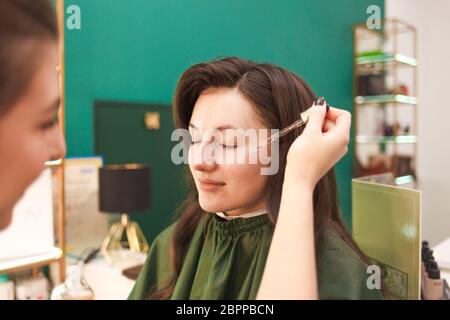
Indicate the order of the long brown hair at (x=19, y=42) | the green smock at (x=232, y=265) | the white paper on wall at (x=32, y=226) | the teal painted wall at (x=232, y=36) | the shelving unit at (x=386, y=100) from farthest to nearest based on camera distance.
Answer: the white paper on wall at (x=32, y=226)
the shelving unit at (x=386, y=100)
the teal painted wall at (x=232, y=36)
the green smock at (x=232, y=265)
the long brown hair at (x=19, y=42)

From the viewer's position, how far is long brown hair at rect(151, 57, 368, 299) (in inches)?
25.9

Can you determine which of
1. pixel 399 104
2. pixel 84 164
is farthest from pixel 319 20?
pixel 84 164

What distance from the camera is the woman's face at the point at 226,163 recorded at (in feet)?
2.15

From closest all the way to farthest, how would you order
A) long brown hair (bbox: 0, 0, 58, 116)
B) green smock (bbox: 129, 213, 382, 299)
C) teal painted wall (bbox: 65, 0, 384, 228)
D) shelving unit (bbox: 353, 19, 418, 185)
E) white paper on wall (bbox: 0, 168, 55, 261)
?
1. long brown hair (bbox: 0, 0, 58, 116)
2. green smock (bbox: 129, 213, 382, 299)
3. teal painted wall (bbox: 65, 0, 384, 228)
4. shelving unit (bbox: 353, 19, 418, 185)
5. white paper on wall (bbox: 0, 168, 55, 261)

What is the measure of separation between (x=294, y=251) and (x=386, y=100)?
568 millimetres

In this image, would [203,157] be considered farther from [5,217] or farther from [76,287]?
[76,287]

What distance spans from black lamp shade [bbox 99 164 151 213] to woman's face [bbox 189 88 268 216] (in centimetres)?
35

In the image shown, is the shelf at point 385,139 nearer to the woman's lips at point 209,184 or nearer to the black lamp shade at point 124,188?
the woman's lips at point 209,184

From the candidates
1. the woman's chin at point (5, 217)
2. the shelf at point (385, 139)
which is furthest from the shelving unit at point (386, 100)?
the woman's chin at point (5, 217)

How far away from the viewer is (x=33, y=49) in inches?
20.8

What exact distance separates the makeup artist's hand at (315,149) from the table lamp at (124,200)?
0.51 meters

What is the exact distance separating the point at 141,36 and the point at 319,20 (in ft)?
1.28

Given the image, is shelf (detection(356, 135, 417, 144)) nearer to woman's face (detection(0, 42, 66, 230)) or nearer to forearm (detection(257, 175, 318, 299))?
forearm (detection(257, 175, 318, 299))

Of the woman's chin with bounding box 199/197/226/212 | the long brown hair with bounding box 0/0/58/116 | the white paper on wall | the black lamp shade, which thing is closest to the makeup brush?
the woman's chin with bounding box 199/197/226/212
